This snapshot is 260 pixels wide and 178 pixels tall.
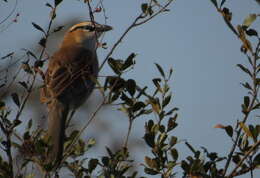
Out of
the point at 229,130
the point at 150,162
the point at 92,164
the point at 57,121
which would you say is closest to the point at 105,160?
the point at 92,164

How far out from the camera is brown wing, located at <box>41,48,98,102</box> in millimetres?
3616

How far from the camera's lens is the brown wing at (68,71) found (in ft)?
11.9

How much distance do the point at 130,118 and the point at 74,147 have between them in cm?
54

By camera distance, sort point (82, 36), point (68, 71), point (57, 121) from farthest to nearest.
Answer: point (82, 36), point (57, 121), point (68, 71)

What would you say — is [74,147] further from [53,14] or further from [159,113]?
[53,14]

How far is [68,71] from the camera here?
3.44m

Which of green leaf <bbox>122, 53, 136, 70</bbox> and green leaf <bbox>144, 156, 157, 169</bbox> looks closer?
green leaf <bbox>144, 156, 157, 169</bbox>

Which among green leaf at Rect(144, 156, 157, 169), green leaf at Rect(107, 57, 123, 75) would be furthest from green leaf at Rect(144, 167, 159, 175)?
green leaf at Rect(107, 57, 123, 75)

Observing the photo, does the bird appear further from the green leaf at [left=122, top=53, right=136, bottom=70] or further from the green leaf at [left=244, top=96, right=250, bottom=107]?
the green leaf at [left=244, top=96, right=250, bottom=107]

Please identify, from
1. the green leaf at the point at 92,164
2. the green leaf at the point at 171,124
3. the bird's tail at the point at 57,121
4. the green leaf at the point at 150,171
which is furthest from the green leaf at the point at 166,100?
the bird's tail at the point at 57,121

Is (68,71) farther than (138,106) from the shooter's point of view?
Yes

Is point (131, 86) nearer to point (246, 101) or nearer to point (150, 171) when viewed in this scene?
point (150, 171)

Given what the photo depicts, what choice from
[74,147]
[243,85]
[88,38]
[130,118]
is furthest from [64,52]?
[243,85]

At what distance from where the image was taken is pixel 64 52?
214 inches
